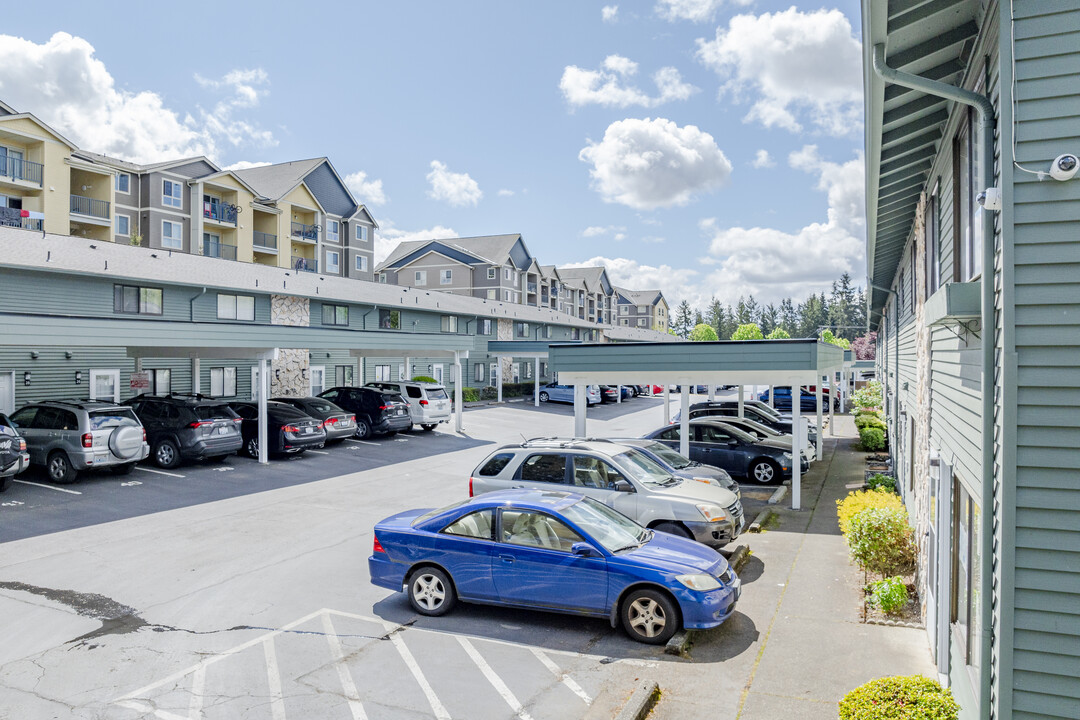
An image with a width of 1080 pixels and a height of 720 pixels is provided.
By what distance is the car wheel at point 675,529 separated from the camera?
10.1 metres

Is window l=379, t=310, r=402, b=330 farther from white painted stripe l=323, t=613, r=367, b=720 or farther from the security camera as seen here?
the security camera

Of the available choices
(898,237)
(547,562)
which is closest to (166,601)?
(547,562)

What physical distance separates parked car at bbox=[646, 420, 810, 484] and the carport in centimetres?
147

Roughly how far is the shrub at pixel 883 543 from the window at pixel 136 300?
2265cm

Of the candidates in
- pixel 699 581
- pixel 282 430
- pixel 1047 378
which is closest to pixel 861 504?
pixel 699 581

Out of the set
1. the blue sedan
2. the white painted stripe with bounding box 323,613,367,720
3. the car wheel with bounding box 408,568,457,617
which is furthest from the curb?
the car wheel with bounding box 408,568,457,617

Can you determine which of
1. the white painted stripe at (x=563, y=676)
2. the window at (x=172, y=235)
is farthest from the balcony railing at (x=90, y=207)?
the white painted stripe at (x=563, y=676)

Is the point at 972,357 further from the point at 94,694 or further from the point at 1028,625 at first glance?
the point at 94,694

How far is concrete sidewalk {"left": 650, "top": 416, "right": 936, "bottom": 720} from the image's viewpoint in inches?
234

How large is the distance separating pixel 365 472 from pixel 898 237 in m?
13.1

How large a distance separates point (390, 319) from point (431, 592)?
27.9m

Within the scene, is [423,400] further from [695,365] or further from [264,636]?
[264,636]

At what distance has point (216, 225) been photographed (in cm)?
4422

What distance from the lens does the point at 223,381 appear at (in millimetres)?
27953
